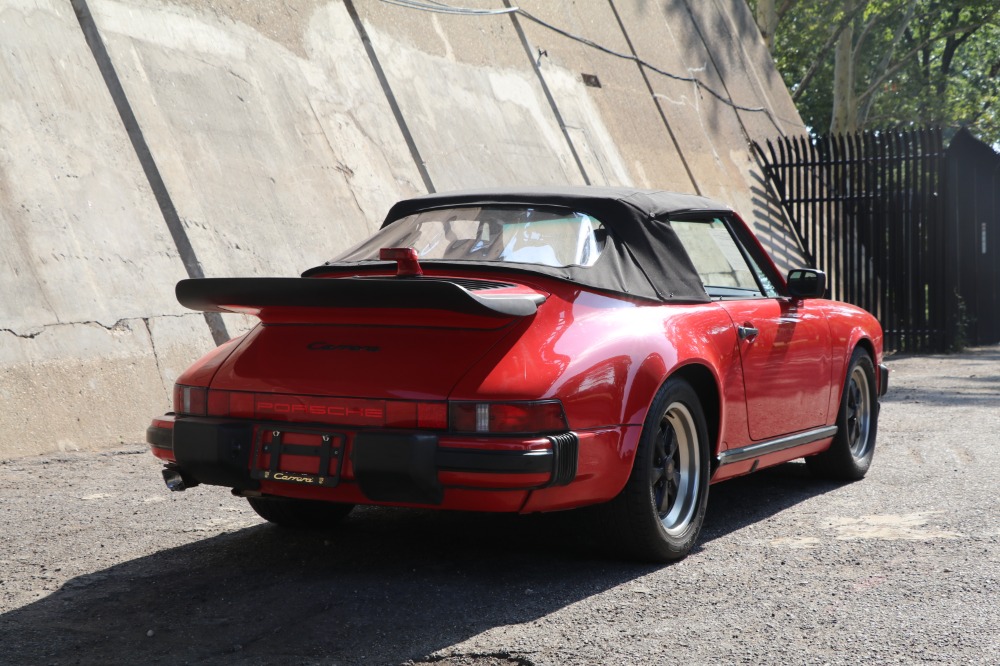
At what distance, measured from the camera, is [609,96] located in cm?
1684

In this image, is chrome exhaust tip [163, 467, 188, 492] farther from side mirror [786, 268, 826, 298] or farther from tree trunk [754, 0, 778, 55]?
tree trunk [754, 0, 778, 55]

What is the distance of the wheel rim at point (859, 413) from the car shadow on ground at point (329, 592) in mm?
1343

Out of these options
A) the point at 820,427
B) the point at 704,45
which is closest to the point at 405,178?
the point at 820,427

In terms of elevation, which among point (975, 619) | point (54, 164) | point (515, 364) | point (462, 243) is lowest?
point (975, 619)

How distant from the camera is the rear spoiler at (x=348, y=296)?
3.75 meters

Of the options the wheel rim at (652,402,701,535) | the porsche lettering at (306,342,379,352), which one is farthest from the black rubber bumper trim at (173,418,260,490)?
the wheel rim at (652,402,701,535)

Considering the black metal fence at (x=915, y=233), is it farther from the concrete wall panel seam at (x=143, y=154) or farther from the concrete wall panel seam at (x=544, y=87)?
the concrete wall panel seam at (x=143, y=154)

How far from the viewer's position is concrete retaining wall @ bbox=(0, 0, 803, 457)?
7047 millimetres

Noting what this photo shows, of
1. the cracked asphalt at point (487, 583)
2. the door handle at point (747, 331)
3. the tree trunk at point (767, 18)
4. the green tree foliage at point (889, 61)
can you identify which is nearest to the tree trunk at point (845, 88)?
the green tree foliage at point (889, 61)

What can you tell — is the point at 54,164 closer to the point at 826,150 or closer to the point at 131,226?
the point at 131,226

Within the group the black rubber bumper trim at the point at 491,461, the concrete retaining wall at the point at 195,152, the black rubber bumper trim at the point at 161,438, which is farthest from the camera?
the concrete retaining wall at the point at 195,152

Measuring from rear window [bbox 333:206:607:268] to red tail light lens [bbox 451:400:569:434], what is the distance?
2.77 feet

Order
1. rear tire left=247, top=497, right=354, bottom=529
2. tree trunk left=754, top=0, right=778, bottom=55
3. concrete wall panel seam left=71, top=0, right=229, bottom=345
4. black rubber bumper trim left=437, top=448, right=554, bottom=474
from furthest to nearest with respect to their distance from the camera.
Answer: tree trunk left=754, top=0, right=778, bottom=55
concrete wall panel seam left=71, top=0, right=229, bottom=345
rear tire left=247, top=497, right=354, bottom=529
black rubber bumper trim left=437, top=448, right=554, bottom=474

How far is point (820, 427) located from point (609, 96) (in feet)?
38.4
